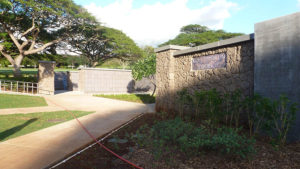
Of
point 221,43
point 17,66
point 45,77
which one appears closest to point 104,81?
point 45,77

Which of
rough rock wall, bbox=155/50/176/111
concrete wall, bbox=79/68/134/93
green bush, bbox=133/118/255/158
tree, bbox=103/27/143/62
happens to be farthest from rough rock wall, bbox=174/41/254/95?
tree, bbox=103/27/143/62

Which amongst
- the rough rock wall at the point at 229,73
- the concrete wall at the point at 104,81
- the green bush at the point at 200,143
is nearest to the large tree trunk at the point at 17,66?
the concrete wall at the point at 104,81

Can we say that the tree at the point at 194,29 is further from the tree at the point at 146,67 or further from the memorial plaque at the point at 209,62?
the memorial plaque at the point at 209,62

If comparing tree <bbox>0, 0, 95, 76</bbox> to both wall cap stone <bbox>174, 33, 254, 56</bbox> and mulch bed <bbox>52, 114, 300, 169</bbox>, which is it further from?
mulch bed <bbox>52, 114, 300, 169</bbox>

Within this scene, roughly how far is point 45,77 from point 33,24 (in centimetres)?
613

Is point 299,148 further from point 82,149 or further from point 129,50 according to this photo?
point 129,50

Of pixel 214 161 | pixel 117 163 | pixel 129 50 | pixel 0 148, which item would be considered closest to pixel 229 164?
pixel 214 161

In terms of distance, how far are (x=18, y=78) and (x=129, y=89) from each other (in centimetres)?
1002

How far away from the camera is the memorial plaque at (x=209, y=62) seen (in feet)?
18.6

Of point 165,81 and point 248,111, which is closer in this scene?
point 248,111

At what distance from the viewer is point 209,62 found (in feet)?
20.0

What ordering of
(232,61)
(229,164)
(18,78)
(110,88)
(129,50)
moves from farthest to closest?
(129,50), (110,88), (18,78), (232,61), (229,164)

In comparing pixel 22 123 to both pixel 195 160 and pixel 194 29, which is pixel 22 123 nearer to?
pixel 195 160

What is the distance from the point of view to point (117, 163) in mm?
3285
